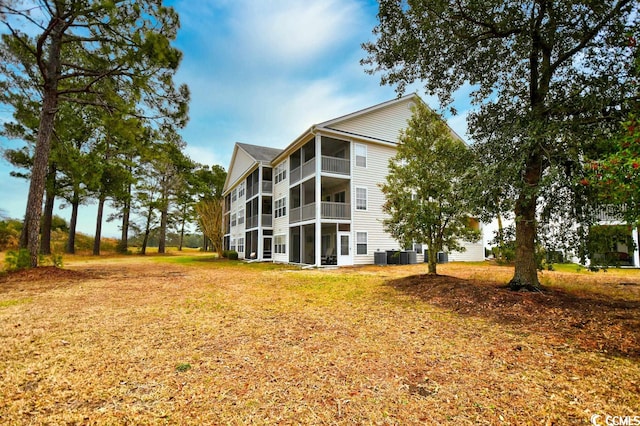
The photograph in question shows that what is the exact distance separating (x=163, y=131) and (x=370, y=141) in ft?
39.5

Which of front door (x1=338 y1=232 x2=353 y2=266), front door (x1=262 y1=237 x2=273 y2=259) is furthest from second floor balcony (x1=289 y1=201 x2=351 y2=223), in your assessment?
front door (x1=262 y1=237 x2=273 y2=259)

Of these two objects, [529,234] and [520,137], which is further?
[529,234]

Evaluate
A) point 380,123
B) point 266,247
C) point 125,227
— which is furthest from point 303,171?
point 125,227

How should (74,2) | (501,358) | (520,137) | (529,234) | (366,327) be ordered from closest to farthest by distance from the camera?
(501,358), (366,327), (520,137), (529,234), (74,2)

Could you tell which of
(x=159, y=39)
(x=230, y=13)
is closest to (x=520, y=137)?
(x=230, y=13)

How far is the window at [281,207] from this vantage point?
22806 mm

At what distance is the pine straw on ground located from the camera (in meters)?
2.59

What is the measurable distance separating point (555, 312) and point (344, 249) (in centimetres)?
1297

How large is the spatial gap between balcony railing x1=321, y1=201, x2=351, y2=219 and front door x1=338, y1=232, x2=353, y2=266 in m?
1.11

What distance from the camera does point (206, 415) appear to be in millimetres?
2520

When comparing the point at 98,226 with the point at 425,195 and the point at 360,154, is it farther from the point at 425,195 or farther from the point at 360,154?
the point at 425,195

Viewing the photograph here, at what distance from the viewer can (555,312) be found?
5637 millimetres

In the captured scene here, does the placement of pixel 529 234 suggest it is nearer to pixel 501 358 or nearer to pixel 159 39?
pixel 501 358

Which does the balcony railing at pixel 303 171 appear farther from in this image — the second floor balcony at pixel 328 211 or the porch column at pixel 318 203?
the second floor balcony at pixel 328 211
